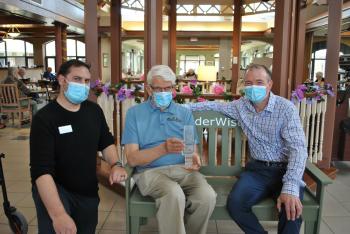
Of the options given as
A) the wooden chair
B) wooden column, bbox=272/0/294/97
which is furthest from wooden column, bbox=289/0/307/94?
the wooden chair

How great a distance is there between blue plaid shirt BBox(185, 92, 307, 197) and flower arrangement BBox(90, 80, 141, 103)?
1380 mm

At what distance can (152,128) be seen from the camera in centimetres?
214

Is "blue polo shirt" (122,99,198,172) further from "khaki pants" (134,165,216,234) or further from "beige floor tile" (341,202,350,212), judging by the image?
"beige floor tile" (341,202,350,212)

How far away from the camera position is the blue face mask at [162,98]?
6.88ft

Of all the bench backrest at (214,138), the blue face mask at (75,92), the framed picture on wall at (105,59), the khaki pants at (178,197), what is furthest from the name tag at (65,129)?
the framed picture on wall at (105,59)

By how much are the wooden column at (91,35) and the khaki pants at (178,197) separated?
1798 mm

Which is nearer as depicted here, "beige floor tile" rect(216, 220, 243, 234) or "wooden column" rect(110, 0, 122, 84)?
"beige floor tile" rect(216, 220, 243, 234)

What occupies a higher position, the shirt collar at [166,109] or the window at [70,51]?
the window at [70,51]

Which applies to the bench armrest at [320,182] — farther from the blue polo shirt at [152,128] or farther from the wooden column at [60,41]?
the wooden column at [60,41]

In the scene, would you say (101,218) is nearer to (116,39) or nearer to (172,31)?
(116,39)

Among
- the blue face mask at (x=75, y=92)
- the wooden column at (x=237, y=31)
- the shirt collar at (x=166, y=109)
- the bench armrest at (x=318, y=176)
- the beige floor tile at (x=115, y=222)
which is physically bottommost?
the beige floor tile at (x=115, y=222)

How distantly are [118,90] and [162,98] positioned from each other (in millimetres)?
1474

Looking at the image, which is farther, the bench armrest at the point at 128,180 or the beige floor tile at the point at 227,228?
the beige floor tile at the point at 227,228

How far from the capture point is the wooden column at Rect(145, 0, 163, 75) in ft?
10.3
